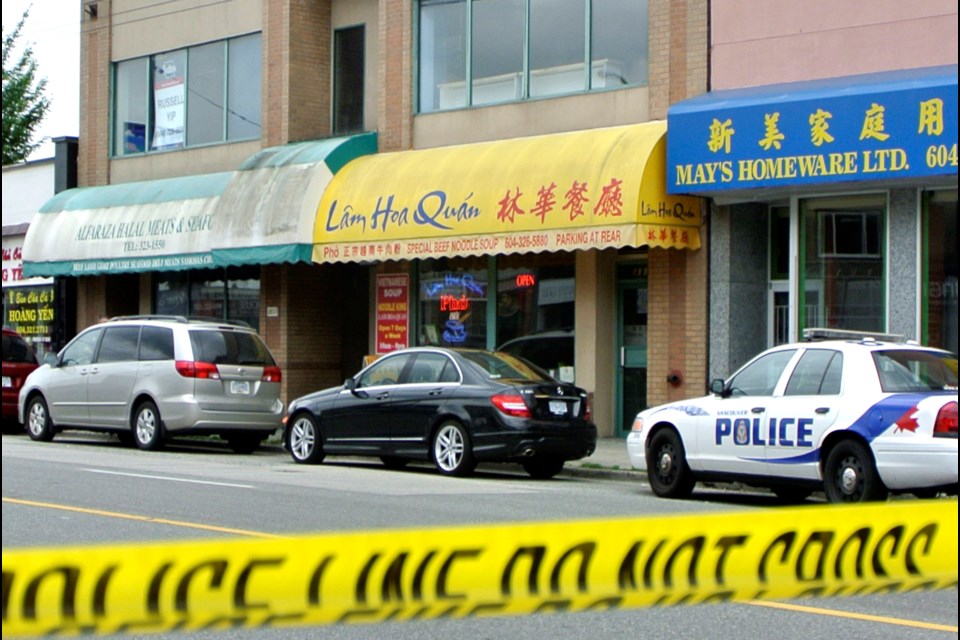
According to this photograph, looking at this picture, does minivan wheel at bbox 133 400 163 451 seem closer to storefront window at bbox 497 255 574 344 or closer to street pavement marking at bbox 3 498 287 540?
storefront window at bbox 497 255 574 344

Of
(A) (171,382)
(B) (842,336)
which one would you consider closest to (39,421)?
(A) (171,382)

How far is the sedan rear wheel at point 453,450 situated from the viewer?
52.3 feet

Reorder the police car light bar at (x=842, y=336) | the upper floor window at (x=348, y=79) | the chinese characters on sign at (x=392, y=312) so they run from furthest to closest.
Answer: the upper floor window at (x=348, y=79)
the chinese characters on sign at (x=392, y=312)
the police car light bar at (x=842, y=336)

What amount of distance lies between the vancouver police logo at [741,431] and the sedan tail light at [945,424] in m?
1.93

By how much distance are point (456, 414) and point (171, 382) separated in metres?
5.11

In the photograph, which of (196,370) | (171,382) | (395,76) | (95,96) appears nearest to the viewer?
(196,370)

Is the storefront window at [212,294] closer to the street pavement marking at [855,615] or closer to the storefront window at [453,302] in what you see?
the storefront window at [453,302]

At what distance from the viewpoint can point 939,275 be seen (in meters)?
17.0

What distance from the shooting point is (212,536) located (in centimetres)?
983

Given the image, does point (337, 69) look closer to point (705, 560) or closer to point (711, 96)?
point (711, 96)

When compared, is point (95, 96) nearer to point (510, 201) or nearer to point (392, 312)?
point (392, 312)

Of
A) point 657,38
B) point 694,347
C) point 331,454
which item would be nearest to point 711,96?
point 657,38

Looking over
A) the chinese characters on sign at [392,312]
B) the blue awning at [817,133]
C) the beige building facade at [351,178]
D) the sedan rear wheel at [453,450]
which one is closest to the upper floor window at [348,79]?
the beige building facade at [351,178]

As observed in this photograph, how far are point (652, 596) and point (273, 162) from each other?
2139 centimetres
